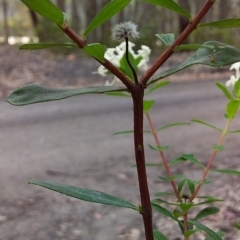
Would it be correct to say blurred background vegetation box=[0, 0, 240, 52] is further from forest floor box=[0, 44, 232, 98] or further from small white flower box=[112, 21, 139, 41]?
small white flower box=[112, 21, 139, 41]

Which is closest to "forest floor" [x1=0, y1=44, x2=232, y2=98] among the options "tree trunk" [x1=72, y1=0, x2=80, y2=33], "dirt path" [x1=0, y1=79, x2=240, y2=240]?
"dirt path" [x1=0, y1=79, x2=240, y2=240]

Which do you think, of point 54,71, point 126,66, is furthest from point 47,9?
point 54,71

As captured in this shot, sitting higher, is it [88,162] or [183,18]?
[183,18]

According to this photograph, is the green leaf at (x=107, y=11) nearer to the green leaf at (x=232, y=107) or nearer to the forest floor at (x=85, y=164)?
the green leaf at (x=232, y=107)

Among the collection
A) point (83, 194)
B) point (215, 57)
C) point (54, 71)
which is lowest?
point (54, 71)

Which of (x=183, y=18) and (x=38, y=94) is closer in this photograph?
(x=38, y=94)

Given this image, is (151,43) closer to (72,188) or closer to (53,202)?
(53,202)

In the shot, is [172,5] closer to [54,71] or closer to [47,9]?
[47,9]
